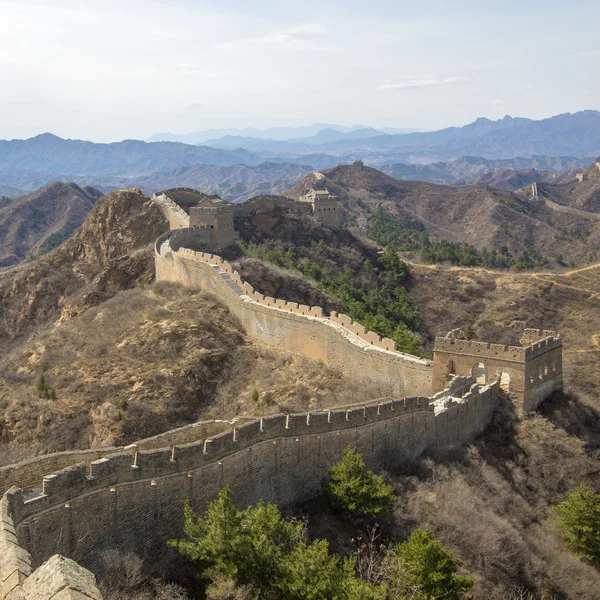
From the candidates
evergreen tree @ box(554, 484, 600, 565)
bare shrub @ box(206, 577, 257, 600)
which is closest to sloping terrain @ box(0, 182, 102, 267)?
evergreen tree @ box(554, 484, 600, 565)

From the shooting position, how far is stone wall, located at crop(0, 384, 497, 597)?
35.9ft

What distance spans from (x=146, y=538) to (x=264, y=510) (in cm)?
211

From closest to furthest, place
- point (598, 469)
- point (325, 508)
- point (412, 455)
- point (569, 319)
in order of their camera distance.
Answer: point (325, 508), point (412, 455), point (598, 469), point (569, 319)

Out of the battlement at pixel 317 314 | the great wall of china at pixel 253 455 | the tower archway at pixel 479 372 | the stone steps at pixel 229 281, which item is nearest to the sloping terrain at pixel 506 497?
the great wall of china at pixel 253 455

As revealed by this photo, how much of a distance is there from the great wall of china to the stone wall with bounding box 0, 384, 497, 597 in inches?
0.9

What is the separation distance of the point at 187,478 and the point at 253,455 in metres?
1.83

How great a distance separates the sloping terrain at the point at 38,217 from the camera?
430ft

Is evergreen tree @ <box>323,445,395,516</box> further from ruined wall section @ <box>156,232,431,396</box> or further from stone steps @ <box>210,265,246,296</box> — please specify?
stone steps @ <box>210,265,246,296</box>

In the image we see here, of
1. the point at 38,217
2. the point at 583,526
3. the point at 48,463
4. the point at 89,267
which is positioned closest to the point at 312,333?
the point at 583,526

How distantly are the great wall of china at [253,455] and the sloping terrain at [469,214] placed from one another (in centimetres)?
7284

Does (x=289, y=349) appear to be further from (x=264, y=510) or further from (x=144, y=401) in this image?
(x=264, y=510)

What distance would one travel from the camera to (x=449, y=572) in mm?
13648

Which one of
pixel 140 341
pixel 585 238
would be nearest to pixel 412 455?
pixel 140 341

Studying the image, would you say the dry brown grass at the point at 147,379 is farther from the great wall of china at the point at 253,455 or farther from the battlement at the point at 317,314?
the great wall of china at the point at 253,455
